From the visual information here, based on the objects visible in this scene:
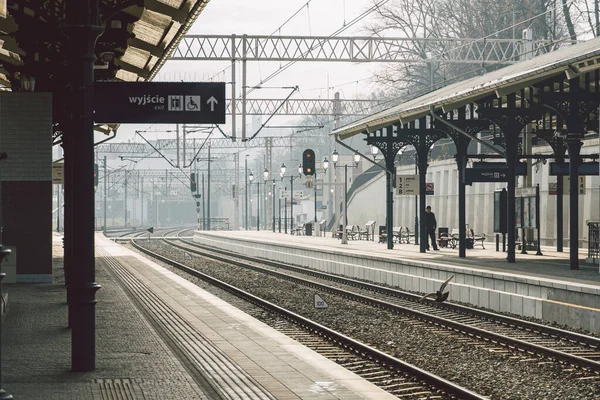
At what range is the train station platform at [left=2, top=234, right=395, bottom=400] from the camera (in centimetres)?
829

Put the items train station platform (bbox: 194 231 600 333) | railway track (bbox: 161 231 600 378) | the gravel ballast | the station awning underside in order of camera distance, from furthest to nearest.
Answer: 1. train station platform (bbox: 194 231 600 333)
2. the station awning underside
3. railway track (bbox: 161 231 600 378)
4. the gravel ballast

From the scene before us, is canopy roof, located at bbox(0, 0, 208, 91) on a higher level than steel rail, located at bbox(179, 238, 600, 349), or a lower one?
higher

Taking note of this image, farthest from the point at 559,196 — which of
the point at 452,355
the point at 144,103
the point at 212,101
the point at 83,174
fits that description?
the point at 83,174

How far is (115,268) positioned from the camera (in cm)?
2973

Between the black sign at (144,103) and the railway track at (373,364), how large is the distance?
3226mm

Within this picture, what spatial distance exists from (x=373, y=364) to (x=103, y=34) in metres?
6.55

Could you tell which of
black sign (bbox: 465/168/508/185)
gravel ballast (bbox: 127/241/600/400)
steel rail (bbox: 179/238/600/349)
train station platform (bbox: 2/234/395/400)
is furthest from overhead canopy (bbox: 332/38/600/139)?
train station platform (bbox: 2/234/395/400)

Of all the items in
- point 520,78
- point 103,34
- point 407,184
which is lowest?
point 407,184

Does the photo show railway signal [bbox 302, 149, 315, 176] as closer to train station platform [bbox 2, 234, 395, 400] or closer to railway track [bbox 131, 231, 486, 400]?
railway track [bbox 131, 231, 486, 400]

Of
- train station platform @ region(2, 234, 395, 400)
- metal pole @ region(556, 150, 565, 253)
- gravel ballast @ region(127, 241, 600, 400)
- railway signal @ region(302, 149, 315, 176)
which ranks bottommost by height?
gravel ballast @ region(127, 241, 600, 400)

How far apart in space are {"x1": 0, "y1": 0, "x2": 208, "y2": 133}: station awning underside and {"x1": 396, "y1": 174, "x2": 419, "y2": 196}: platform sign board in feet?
36.4

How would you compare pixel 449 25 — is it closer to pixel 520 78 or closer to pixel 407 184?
pixel 407 184

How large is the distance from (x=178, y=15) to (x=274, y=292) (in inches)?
379

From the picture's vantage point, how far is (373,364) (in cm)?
1203
